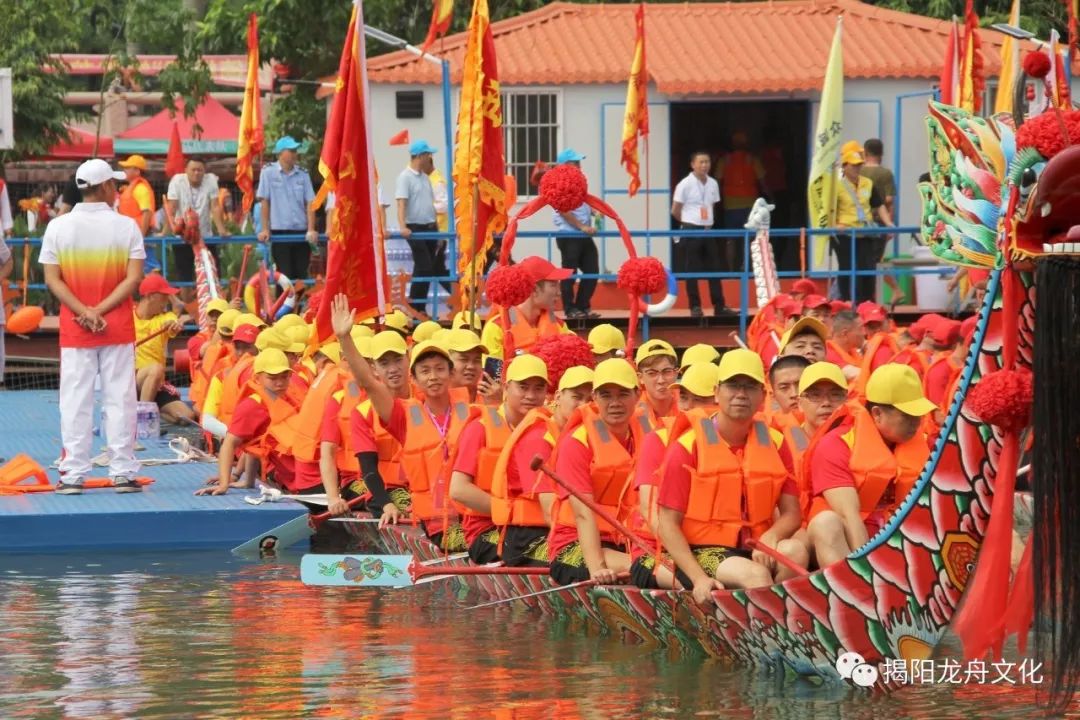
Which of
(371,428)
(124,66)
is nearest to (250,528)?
(371,428)

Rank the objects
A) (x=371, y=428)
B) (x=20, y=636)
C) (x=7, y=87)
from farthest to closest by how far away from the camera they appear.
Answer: (x=7, y=87) → (x=371, y=428) → (x=20, y=636)

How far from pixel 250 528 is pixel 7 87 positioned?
190 inches

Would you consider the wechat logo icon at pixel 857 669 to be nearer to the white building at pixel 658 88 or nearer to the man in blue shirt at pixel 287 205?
the man in blue shirt at pixel 287 205

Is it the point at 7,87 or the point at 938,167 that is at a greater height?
the point at 7,87

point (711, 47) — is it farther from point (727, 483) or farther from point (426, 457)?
point (727, 483)

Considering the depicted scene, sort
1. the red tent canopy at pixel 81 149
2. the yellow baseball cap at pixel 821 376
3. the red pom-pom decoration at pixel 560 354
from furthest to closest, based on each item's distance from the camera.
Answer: the red tent canopy at pixel 81 149 → the red pom-pom decoration at pixel 560 354 → the yellow baseball cap at pixel 821 376

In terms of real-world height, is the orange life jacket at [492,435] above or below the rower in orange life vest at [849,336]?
below

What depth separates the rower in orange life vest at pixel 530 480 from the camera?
956cm

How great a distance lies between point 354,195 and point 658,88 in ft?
29.6

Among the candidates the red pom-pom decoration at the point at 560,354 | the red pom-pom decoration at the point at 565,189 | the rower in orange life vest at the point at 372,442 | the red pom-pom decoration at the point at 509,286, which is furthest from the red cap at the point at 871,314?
the red pom-pom decoration at the point at 560,354

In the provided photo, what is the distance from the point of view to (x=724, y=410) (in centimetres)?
855

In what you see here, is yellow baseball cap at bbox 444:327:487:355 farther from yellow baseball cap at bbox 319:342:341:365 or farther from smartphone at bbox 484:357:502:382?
yellow baseball cap at bbox 319:342:341:365

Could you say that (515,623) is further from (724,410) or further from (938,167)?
(938,167)

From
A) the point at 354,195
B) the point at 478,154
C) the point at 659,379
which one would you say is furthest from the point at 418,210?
the point at 659,379
